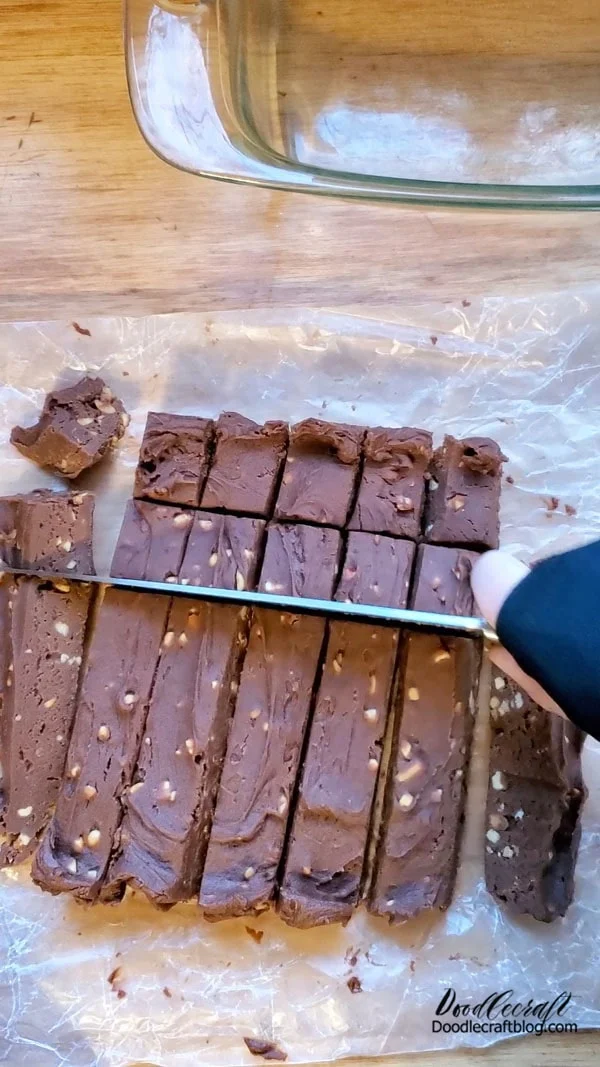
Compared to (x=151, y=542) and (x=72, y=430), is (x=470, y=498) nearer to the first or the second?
(x=151, y=542)

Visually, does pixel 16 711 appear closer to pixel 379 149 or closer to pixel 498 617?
pixel 498 617

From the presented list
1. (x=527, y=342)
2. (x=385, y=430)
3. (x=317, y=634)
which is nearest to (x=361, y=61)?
(x=527, y=342)

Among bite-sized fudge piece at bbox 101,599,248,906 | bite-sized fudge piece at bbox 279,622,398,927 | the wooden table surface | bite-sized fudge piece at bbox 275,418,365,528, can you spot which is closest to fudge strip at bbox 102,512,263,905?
bite-sized fudge piece at bbox 101,599,248,906

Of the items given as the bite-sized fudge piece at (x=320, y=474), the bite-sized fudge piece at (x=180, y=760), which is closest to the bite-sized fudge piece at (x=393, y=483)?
the bite-sized fudge piece at (x=320, y=474)

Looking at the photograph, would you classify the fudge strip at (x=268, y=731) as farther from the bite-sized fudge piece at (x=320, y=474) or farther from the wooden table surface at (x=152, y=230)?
the wooden table surface at (x=152, y=230)

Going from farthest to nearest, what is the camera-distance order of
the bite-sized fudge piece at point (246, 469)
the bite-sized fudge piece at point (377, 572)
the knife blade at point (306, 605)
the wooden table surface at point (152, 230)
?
the wooden table surface at point (152, 230) → the bite-sized fudge piece at point (246, 469) → the bite-sized fudge piece at point (377, 572) → the knife blade at point (306, 605)

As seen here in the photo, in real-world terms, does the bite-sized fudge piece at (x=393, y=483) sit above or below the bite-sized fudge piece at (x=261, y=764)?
above

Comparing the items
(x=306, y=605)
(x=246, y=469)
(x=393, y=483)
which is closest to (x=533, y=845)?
(x=306, y=605)
